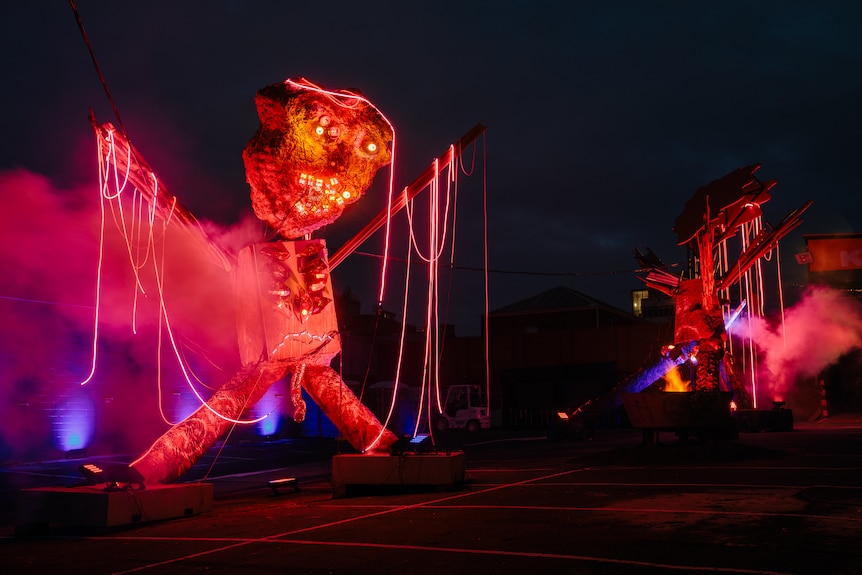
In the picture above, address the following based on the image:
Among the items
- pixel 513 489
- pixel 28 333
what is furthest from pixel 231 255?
pixel 28 333

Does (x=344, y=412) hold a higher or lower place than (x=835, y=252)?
lower

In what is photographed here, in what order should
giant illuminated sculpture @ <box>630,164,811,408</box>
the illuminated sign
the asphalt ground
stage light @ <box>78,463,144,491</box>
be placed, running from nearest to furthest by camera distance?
the asphalt ground → stage light @ <box>78,463,144,491</box> → giant illuminated sculpture @ <box>630,164,811,408</box> → the illuminated sign

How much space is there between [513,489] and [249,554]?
480cm

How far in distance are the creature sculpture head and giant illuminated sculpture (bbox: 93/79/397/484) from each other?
15 mm

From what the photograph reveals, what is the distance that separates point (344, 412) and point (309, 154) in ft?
13.1

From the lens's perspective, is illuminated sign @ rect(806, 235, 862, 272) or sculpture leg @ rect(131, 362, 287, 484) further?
illuminated sign @ rect(806, 235, 862, 272)

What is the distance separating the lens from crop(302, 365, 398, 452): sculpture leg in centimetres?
1193

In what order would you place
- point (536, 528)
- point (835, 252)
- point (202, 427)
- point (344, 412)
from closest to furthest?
point (536, 528)
point (202, 427)
point (344, 412)
point (835, 252)

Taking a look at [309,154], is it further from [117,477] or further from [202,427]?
[117,477]

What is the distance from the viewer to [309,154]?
11344 mm

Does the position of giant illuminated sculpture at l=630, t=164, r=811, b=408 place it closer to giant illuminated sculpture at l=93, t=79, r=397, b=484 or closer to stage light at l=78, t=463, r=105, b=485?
giant illuminated sculpture at l=93, t=79, r=397, b=484

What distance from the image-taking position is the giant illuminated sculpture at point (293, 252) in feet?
36.8

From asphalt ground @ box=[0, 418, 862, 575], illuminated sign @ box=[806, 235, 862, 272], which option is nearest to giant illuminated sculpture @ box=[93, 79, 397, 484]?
asphalt ground @ box=[0, 418, 862, 575]

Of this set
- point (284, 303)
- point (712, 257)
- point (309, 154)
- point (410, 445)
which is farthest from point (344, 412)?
point (712, 257)
